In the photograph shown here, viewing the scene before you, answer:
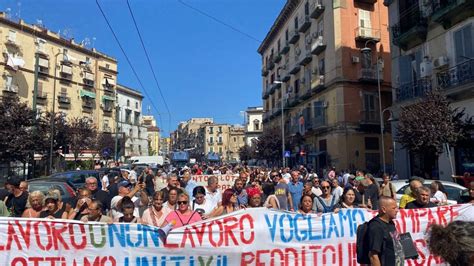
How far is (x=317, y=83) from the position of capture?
123 feet

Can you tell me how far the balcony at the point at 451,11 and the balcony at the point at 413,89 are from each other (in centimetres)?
284

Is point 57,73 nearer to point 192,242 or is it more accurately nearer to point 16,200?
point 16,200

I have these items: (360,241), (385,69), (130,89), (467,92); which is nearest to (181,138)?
(130,89)

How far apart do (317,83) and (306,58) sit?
11.7 ft

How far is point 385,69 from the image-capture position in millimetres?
35062

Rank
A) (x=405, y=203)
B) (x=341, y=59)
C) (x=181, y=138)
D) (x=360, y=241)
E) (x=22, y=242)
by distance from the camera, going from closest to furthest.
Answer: (x=360, y=241) → (x=22, y=242) → (x=405, y=203) → (x=341, y=59) → (x=181, y=138)

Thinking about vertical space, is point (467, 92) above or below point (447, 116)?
above

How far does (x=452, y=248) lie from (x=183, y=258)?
3.96 metres

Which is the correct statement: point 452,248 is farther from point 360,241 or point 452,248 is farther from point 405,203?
point 405,203

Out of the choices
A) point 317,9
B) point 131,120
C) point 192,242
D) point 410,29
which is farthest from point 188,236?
point 131,120

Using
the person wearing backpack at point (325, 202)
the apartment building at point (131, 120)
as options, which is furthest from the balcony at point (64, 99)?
the person wearing backpack at point (325, 202)

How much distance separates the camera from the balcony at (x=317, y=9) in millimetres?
35375

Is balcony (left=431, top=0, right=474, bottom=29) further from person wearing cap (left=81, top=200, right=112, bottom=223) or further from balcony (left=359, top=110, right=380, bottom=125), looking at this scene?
person wearing cap (left=81, top=200, right=112, bottom=223)

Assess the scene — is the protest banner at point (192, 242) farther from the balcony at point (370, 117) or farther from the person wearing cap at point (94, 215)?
the balcony at point (370, 117)
